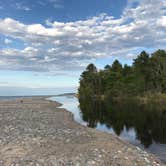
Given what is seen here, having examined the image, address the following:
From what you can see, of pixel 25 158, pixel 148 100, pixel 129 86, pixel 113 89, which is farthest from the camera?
pixel 113 89

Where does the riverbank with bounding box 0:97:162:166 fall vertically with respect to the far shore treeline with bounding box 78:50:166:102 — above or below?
below

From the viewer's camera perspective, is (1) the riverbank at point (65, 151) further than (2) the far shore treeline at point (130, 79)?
No

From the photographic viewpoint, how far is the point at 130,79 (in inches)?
Answer: 4333

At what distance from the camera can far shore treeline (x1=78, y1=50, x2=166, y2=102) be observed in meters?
94.0

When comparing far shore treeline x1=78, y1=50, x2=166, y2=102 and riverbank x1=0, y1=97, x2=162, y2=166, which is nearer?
riverbank x1=0, y1=97, x2=162, y2=166

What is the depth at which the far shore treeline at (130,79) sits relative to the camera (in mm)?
93994

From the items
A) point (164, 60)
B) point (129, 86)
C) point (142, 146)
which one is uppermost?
point (164, 60)

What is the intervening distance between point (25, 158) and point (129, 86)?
91833mm

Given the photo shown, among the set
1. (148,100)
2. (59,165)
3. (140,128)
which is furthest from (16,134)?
(148,100)

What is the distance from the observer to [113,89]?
118 meters

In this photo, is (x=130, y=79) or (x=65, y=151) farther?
(x=130, y=79)

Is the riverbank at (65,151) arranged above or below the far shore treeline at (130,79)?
below

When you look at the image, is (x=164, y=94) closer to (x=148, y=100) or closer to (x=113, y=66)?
(x=148, y=100)

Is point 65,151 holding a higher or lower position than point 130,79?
lower
